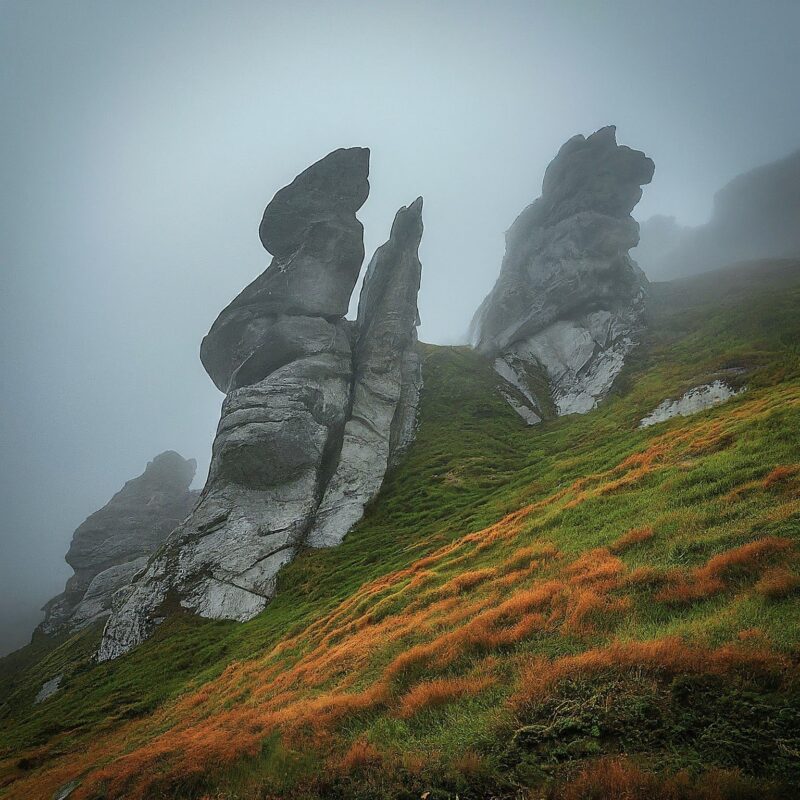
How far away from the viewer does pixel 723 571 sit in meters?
9.34

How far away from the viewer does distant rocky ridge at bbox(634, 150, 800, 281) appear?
135m

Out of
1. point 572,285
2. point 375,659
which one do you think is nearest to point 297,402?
point 375,659

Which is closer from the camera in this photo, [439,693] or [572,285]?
[439,693]

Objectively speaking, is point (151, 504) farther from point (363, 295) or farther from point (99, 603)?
point (363, 295)

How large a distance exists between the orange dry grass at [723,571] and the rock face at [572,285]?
158 feet

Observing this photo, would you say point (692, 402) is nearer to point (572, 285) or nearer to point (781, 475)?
point (781, 475)

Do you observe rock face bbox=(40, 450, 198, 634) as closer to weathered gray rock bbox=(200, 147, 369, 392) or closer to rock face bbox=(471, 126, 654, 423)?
weathered gray rock bbox=(200, 147, 369, 392)

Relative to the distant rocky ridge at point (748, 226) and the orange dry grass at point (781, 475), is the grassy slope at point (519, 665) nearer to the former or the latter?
the orange dry grass at point (781, 475)

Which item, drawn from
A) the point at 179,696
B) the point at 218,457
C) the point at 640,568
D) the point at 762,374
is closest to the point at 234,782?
the point at 640,568

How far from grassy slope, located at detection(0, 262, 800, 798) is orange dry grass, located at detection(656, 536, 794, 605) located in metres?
0.04

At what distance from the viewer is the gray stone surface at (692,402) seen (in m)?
33.9

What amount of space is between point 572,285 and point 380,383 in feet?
148

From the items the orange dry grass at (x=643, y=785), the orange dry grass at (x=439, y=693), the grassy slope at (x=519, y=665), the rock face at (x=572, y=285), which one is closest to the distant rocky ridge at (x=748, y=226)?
the rock face at (x=572, y=285)

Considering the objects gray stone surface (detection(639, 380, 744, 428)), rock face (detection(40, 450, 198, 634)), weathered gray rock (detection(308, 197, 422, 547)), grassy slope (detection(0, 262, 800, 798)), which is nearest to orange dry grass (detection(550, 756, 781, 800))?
grassy slope (detection(0, 262, 800, 798))
